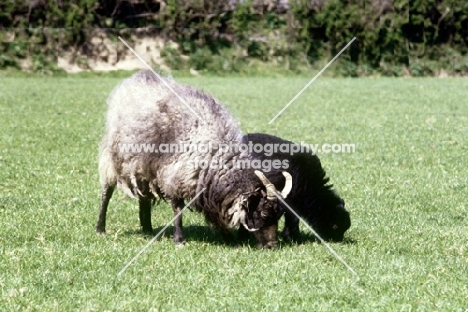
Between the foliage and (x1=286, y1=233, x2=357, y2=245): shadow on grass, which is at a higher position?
(x1=286, y1=233, x2=357, y2=245): shadow on grass

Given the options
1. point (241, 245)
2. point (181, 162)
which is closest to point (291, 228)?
point (241, 245)

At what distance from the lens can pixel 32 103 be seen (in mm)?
19156

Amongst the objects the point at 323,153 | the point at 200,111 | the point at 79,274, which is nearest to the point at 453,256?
the point at 200,111

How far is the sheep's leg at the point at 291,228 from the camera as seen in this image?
7.19m

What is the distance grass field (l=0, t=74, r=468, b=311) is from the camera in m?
5.07

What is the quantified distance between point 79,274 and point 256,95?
18.2 m

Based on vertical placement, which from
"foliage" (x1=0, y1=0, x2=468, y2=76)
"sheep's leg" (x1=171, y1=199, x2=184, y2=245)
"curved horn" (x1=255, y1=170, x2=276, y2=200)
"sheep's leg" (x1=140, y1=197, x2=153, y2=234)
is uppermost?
"curved horn" (x1=255, y1=170, x2=276, y2=200)

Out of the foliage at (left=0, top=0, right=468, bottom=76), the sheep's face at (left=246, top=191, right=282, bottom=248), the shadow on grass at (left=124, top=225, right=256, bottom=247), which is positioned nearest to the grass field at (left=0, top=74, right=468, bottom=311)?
→ the shadow on grass at (left=124, top=225, right=256, bottom=247)

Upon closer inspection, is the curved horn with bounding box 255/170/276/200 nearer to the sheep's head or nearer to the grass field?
the sheep's head

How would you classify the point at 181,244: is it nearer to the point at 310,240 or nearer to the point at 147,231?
the point at 147,231

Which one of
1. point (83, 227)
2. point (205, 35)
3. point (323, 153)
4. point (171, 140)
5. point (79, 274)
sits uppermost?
point (171, 140)

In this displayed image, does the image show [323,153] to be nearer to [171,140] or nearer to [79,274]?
[171,140]

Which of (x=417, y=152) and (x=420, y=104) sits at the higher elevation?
(x=417, y=152)

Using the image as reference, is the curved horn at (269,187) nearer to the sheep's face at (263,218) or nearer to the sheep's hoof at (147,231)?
the sheep's face at (263,218)
